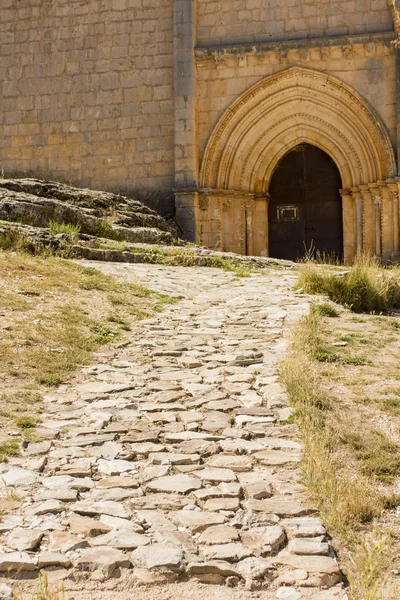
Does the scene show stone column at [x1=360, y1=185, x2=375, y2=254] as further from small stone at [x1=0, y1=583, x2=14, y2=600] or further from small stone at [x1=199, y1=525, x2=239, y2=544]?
small stone at [x1=0, y1=583, x2=14, y2=600]

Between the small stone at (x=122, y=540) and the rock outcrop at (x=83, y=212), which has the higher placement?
the rock outcrop at (x=83, y=212)

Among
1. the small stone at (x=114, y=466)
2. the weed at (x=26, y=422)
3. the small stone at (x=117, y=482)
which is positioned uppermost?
the weed at (x=26, y=422)

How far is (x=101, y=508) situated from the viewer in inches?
126

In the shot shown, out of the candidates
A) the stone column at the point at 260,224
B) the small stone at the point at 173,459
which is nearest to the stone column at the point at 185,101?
the stone column at the point at 260,224

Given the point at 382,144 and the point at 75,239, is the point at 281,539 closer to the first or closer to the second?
the point at 75,239

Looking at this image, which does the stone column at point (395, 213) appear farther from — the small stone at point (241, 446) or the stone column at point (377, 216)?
the small stone at point (241, 446)

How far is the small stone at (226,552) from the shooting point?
2781 millimetres

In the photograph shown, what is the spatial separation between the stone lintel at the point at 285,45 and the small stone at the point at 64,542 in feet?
46.1

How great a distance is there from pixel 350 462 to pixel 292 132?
13192 millimetres

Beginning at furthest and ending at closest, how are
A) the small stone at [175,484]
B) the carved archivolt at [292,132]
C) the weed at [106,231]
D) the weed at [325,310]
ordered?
the carved archivolt at [292,132], the weed at [106,231], the weed at [325,310], the small stone at [175,484]

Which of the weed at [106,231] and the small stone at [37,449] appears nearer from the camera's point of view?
the small stone at [37,449]

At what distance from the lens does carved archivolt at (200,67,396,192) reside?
592 inches

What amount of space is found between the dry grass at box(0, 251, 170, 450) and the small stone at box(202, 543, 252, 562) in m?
1.43

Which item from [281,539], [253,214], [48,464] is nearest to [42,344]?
[48,464]
